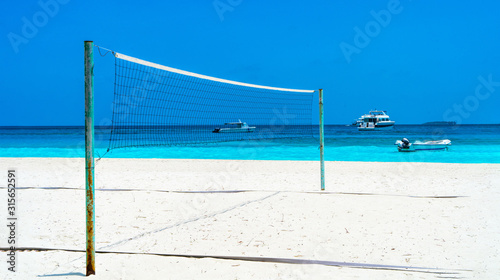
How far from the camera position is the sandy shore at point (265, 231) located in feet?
11.5

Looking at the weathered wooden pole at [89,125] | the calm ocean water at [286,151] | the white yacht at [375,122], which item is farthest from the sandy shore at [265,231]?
the white yacht at [375,122]

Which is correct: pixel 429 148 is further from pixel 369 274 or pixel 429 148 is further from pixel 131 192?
pixel 369 274

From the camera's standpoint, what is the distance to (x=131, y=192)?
751cm

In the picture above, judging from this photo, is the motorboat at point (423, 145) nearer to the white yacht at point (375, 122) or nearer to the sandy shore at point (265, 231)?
the sandy shore at point (265, 231)

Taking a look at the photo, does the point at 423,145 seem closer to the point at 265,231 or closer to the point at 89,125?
the point at 265,231

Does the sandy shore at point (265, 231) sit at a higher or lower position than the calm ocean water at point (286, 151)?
lower

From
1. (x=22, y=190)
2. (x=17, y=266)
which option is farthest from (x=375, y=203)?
(x=22, y=190)

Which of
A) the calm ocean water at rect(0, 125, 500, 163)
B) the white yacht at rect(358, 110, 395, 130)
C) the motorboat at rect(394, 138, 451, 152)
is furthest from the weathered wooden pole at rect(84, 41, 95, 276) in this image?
the white yacht at rect(358, 110, 395, 130)

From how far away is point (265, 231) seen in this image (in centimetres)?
476

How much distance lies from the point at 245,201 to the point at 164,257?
114 inches

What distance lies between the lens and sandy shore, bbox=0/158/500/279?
3504 mm

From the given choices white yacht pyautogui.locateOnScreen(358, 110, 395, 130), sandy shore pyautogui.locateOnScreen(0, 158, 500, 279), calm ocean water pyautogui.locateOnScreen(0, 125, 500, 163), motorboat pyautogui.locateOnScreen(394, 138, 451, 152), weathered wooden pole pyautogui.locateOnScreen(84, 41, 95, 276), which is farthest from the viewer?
white yacht pyautogui.locateOnScreen(358, 110, 395, 130)

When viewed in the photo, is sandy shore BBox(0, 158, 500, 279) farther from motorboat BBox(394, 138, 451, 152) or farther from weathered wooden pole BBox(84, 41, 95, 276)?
motorboat BBox(394, 138, 451, 152)

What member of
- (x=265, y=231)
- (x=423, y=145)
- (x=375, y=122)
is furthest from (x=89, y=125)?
(x=375, y=122)
